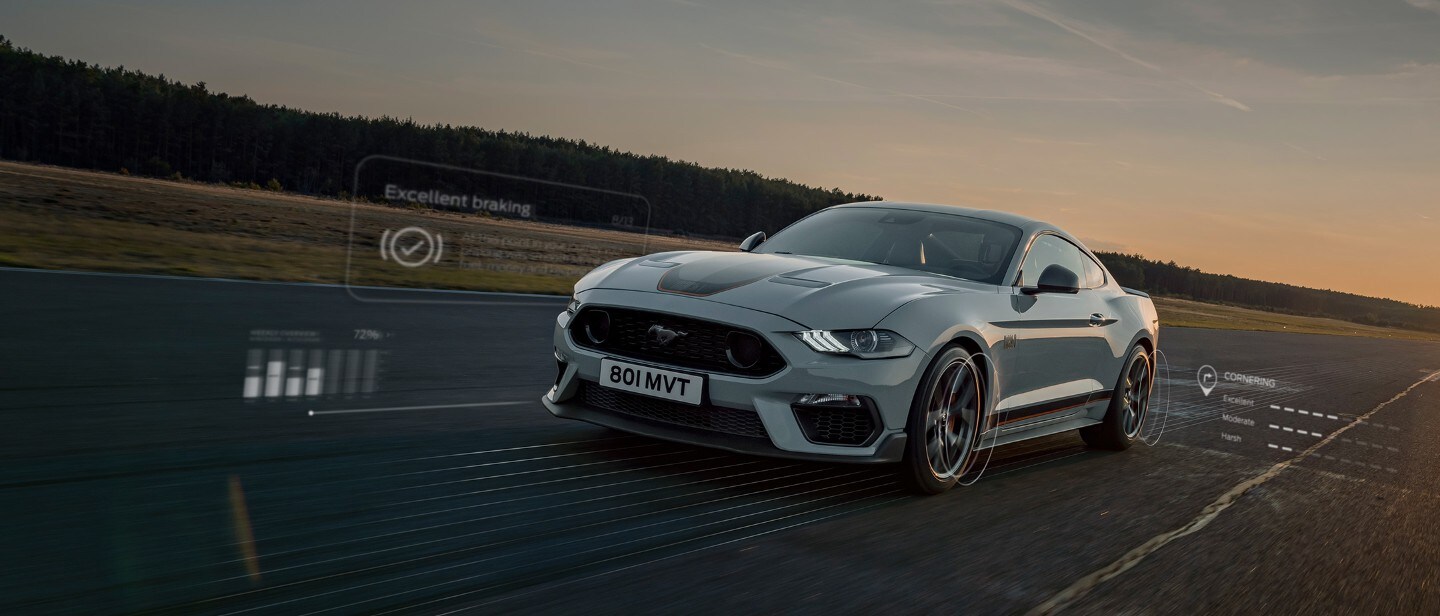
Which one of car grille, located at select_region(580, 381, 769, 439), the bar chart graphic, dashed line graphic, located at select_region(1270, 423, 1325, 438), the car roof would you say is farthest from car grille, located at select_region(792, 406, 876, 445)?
dashed line graphic, located at select_region(1270, 423, 1325, 438)

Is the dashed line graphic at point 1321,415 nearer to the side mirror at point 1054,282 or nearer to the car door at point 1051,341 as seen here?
the car door at point 1051,341

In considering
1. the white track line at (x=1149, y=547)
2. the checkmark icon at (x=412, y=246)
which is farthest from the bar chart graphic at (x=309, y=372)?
the white track line at (x=1149, y=547)

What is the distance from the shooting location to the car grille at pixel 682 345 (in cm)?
471

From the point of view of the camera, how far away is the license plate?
4.70 m

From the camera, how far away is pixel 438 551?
3.50m

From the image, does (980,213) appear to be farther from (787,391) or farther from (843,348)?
(787,391)

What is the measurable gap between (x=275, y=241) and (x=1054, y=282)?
1741 centimetres

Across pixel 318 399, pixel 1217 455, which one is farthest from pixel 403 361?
pixel 1217 455

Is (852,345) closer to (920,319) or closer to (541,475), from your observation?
(920,319)

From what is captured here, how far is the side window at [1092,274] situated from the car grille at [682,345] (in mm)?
3065

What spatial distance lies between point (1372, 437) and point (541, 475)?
26.2ft

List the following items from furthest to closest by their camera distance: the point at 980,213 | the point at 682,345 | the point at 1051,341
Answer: the point at 980,213
the point at 1051,341
the point at 682,345

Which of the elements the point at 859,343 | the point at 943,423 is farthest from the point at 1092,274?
the point at 859,343

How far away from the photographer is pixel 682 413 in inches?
188
